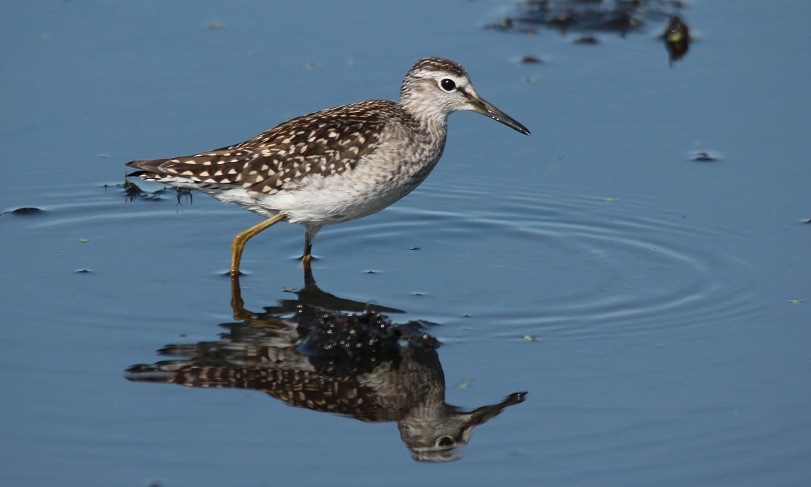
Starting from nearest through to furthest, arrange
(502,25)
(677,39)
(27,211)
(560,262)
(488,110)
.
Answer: (560,262), (488,110), (27,211), (677,39), (502,25)

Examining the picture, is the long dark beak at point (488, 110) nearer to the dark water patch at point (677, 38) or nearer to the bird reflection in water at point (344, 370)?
the bird reflection in water at point (344, 370)

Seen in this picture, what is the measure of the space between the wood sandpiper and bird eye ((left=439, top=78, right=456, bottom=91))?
25.9 inches

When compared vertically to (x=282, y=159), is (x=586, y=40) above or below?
above

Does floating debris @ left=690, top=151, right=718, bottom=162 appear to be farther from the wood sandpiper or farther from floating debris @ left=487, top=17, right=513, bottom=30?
floating debris @ left=487, top=17, right=513, bottom=30

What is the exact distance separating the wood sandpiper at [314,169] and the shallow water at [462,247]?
0.69 meters

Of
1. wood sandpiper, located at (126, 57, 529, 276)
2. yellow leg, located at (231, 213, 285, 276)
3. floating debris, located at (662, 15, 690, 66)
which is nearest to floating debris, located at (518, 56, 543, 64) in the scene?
floating debris, located at (662, 15, 690, 66)

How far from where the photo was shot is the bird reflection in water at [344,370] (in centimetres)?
771

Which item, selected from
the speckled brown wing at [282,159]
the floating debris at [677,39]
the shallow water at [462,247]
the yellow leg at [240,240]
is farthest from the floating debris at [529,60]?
the yellow leg at [240,240]

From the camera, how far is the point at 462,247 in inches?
436

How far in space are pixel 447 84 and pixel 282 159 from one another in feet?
6.47

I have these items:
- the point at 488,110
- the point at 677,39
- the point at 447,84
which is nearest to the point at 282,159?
the point at 447,84

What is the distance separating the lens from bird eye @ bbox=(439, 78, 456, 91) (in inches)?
433

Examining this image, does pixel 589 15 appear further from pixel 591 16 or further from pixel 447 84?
pixel 447 84

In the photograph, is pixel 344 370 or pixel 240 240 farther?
pixel 240 240
